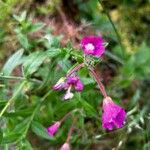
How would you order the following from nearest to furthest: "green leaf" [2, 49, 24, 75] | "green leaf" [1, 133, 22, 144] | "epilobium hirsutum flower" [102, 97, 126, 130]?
"epilobium hirsutum flower" [102, 97, 126, 130]
"green leaf" [1, 133, 22, 144]
"green leaf" [2, 49, 24, 75]

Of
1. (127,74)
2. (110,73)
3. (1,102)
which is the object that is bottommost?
(110,73)

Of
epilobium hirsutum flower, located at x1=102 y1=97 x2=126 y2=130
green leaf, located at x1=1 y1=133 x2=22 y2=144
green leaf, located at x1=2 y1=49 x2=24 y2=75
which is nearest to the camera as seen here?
epilobium hirsutum flower, located at x1=102 y1=97 x2=126 y2=130

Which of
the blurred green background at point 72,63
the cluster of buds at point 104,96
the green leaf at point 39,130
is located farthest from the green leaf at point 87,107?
the cluster of buds at point 104,96

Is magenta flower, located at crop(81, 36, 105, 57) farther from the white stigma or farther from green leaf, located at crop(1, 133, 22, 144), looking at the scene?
green leaf, located at crop(1, 133, 22, 144)

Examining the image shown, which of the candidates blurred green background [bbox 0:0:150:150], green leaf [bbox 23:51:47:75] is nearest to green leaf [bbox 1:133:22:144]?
blurred green background [bbox 0:0:150:150]

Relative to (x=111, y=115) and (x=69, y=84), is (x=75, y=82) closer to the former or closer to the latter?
(x=69, y=84)

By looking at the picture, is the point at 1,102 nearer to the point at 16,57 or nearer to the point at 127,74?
the point at 16,57

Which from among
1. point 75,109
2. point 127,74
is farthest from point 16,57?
point 127,74

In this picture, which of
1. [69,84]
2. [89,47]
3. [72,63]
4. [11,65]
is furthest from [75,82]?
[72,63]
